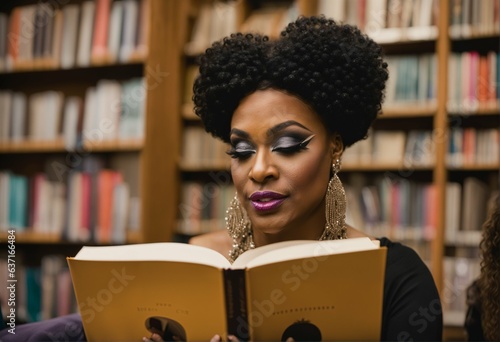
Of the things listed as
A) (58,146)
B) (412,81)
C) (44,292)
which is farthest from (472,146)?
(44,292)

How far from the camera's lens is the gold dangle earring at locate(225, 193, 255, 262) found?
1.39 m

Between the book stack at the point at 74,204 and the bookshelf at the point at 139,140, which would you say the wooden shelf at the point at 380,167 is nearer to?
the bookshelf at the point at 139,140

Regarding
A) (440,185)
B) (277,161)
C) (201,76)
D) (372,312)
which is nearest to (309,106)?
(277,161)

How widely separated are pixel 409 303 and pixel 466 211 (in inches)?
59.3

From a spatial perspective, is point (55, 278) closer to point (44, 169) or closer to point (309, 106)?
point (44, 169)

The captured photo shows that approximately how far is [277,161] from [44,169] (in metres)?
2.33

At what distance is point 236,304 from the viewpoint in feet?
3.17

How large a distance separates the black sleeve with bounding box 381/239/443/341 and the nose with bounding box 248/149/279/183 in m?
0.32

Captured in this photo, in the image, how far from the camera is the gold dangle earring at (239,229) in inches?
54.7

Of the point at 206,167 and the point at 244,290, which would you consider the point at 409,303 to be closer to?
the point at 244,290

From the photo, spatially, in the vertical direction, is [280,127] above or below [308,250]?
above

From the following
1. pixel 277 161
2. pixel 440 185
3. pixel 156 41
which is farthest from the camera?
pixel 156 41

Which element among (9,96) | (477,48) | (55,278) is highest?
(477,48)

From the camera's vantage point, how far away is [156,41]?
A: 2.81m
